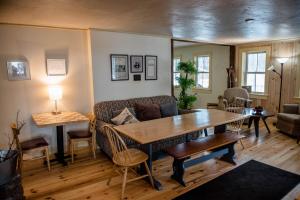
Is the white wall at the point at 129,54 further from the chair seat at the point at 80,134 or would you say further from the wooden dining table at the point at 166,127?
the wooden dining table at the point at 166,127

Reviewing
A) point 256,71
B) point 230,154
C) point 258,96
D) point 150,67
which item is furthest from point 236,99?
point 230,154

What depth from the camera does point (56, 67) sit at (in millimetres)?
3955

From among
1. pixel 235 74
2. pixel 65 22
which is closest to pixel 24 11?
pixel 65 22

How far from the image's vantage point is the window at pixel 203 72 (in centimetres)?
803

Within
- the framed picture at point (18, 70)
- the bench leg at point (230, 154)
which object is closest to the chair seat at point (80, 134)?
the framed picture at point (18, 70)

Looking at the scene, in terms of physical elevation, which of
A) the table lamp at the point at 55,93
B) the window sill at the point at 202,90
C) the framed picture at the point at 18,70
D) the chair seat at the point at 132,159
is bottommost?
the chair seat at the point at 132,159

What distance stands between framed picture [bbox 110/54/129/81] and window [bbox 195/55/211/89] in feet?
14.1

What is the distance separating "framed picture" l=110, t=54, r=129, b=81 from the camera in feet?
14.4

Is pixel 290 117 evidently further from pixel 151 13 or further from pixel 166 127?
pixel 151 13

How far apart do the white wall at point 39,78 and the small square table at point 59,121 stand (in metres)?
0.30

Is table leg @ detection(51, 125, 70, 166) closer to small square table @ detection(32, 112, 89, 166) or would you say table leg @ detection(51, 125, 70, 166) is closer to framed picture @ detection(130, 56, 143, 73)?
small square table @ detection(32, 112, 89, 166)

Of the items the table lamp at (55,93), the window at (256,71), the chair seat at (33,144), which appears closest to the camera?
the chair seat at (33,144)

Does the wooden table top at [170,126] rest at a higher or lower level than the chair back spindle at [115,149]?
higher

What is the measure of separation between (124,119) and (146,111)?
1.76 feet
